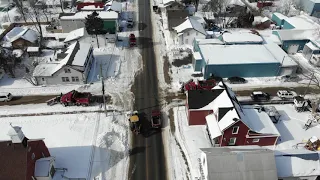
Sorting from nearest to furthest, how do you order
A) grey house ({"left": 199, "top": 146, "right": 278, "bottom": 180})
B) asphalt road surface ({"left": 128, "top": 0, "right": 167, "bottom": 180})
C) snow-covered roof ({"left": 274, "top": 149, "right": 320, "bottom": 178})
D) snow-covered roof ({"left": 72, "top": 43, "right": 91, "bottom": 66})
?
grey house ({"left": 199, "top": 146, "right": 278, "bottom": 180}), snow-covered roof ({"left": 274, "top": 149, "right": 320, "bottom": 178}), asphalt road surface ({"left": 128, "top": 0, "right": 167, "bottom": 180}), snow-covered roof ({"left": 72, "top": 43, "right": 91, "bottom": 66})

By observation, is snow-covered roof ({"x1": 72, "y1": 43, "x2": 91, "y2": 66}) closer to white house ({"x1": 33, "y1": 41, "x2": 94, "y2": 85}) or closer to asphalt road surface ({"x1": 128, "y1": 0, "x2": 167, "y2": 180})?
white house ({"x1": 33, "y1": 41, "x2": 94, "y2": 85})

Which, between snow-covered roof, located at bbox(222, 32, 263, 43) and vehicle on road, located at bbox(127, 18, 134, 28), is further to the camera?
vehicle on road, located at bbox(127, 18, 134, 28)

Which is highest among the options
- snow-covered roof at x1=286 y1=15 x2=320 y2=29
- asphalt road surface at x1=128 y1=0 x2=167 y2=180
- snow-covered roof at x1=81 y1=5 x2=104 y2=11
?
snow-covered roof at x1=81 y1=5 x2=104 y2=11

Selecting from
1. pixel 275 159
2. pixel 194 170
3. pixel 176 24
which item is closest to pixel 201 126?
pixel 194 170

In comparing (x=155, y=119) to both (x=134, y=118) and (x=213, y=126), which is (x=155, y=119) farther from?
(x=213, y=126)

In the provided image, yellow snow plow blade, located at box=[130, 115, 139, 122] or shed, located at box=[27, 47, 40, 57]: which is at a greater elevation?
shed, located at box=[27, 47, 40, 57]

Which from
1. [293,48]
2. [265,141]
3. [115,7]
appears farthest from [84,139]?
[293,48]

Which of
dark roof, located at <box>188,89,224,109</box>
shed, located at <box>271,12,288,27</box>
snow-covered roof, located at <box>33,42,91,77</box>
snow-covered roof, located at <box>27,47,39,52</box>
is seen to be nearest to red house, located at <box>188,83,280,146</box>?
dark roof, located at <box>188,89,224,109</box>

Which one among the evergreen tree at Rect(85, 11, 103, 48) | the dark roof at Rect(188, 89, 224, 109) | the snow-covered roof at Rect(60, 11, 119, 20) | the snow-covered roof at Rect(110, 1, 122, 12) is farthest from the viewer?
the snow-covered roof at Rect(110, 1, 122, 12)
